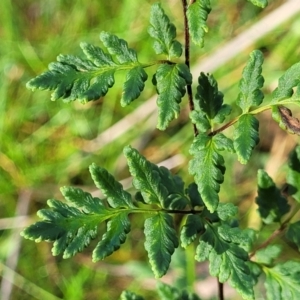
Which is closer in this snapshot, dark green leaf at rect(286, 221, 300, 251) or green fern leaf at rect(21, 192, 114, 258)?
green fern leaf at rect(21, 192, 114, 258)

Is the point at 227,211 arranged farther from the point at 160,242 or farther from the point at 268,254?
the point at 268,254

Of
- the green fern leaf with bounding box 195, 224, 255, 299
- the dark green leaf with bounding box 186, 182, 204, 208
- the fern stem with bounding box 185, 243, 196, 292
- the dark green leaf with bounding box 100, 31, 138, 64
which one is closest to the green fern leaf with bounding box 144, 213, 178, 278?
the green fern leaf with bounding box 195, 224, 255, 299

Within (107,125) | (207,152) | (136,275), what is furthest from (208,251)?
(107,125)

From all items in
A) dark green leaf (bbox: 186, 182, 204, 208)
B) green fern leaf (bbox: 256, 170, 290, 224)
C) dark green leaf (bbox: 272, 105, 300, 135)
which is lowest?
green fern leaf (bbox: 256, 170, 290, 224)

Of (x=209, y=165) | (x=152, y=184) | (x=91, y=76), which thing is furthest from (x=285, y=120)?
(x=91, y=76)

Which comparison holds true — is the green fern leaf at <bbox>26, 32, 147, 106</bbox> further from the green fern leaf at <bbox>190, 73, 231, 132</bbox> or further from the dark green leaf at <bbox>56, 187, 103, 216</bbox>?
the dark green leaf at <bbox>56, 187, 103, 216</bbox>

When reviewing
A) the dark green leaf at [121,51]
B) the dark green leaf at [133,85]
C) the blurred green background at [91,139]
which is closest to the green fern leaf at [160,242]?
the dark green leaf at [133,85]

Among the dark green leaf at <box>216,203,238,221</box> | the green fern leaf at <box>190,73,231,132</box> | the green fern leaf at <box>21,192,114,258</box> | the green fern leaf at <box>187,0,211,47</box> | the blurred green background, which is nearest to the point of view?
the green fern leaf at <box>187,0,211,47</box>

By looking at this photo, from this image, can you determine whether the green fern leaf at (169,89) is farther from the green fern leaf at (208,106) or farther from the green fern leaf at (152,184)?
the green fern leaf at (152,184)

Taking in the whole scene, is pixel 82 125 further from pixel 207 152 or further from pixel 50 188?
pixel 207 152
